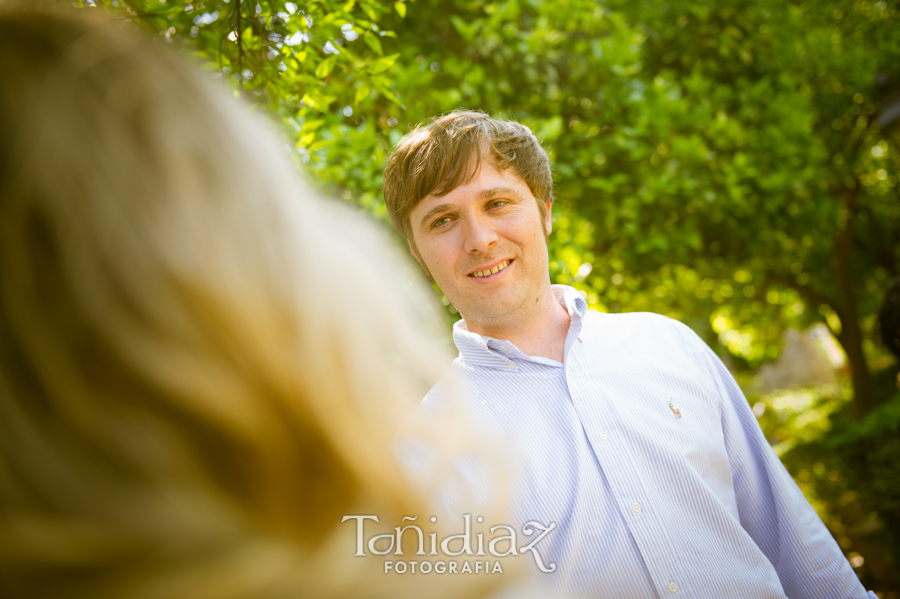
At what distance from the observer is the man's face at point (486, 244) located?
2.26 meters

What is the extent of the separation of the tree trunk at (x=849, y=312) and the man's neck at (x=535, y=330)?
7.20 metres

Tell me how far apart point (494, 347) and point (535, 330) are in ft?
0.77

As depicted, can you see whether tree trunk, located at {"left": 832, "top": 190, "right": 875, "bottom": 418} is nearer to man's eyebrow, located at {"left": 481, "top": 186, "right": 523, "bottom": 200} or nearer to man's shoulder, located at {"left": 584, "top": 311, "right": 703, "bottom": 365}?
man's shoulder, located at {"left": 584, "top": 311, "right": 703, "bottom": 365}

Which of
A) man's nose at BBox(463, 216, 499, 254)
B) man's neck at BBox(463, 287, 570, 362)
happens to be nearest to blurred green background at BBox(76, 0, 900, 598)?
man's nose at BBox(463, 216, 499, 254)

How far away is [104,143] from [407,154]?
1.80 m

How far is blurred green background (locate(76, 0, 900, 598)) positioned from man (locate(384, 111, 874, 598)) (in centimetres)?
59

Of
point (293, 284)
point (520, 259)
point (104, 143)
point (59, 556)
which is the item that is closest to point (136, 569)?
point (59, 556)

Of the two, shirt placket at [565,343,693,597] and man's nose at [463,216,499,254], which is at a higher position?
man's nose at [463,216,499,254]

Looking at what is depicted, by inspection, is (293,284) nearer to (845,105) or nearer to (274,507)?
(274,507)

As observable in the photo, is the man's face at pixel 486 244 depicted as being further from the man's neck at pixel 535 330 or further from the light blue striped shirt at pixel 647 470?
the light blue striped shirt at pixel 647 470

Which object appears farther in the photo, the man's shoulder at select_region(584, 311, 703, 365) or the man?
the man's shoulder at select_region(584, 311, 703, 365)

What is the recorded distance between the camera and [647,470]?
6.27 ft

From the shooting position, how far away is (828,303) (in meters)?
8.41

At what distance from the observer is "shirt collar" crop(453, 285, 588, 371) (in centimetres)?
219
